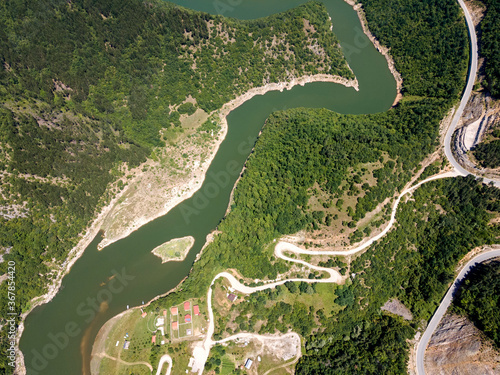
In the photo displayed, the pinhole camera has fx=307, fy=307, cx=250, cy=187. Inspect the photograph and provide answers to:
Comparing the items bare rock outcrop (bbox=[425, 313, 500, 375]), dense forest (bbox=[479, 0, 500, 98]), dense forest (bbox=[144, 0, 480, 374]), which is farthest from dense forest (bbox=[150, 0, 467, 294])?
bare rock outcrop (bbox=[425, 313, 500, 375])

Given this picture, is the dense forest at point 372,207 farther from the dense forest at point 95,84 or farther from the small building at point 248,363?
the dense forest at point 95,84

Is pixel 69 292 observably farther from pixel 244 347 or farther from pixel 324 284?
pixel 324 284

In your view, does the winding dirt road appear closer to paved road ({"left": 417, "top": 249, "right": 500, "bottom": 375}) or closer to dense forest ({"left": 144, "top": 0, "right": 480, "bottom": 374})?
dense forest ({"left": 144, "top": 0, "right": 480, "bottom": 374})

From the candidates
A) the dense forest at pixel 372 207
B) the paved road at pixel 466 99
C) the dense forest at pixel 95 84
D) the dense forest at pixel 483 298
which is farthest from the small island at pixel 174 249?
the paved road at pixel 466 99

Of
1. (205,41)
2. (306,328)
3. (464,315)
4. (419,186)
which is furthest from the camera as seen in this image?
(205,41)

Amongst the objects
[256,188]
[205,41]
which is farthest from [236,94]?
[256,188]

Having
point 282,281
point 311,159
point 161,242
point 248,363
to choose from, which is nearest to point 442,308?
point 282,281

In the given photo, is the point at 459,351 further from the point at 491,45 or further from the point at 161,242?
the point at 491,45
